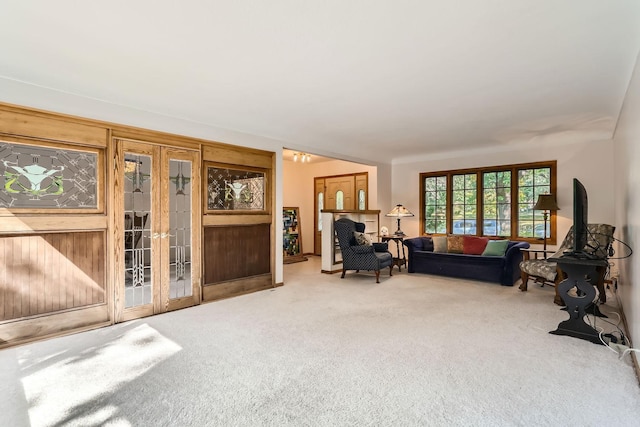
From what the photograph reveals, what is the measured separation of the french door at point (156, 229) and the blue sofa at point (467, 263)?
407 centimetres

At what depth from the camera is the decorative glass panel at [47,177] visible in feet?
10.2

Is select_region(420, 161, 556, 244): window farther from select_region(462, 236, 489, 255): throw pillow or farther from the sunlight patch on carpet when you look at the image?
the sunlight patch on carpet

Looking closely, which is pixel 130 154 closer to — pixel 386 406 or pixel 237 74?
pixel 237 74

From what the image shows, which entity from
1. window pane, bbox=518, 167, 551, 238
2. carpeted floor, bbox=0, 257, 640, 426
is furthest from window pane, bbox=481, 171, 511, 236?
carpeted floor, bbox=0, 257, 640, 426

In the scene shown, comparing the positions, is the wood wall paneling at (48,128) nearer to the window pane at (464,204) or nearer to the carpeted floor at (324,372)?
the carpeted floor at (324,372)

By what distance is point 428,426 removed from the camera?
1868 mm

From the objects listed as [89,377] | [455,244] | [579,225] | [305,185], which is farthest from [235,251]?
[305,185]

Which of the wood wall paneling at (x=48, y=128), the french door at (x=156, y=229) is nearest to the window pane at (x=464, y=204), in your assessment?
the french door at (x=156, y=229)

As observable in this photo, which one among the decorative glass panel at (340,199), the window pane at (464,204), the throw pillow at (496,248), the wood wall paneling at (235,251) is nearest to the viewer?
the wood wall paneling at (235,251)

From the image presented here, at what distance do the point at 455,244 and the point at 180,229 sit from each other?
15.8ft

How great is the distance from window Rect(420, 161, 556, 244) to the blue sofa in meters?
0.76

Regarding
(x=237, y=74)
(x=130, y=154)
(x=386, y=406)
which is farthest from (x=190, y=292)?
(x=386, y=406)

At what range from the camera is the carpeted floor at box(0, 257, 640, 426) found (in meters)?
1.99

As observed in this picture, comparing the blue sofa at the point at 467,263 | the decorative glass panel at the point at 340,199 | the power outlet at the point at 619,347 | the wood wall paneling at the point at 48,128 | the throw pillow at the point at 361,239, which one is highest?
the wood wall paneling at the point at 48,128
